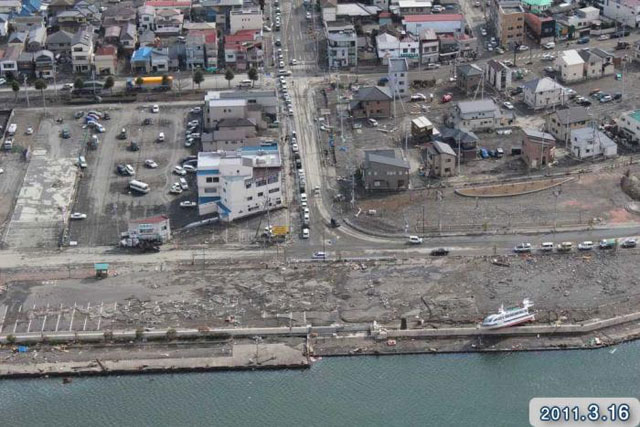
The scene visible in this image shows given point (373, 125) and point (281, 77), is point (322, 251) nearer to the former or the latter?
point (373, 125)

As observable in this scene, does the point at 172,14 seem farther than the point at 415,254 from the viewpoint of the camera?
Yes

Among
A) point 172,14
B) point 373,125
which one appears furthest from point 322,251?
point 172,14

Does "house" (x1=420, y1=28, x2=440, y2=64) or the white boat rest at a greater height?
"house" (x1=420, y1=28, x2=440, y2=64)

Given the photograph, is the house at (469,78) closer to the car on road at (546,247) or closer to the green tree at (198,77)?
the green tree at (198,77)

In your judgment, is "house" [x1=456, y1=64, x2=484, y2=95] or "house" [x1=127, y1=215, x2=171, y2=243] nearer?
"house" [x1=127, y1=215, x2=171, y2=243]

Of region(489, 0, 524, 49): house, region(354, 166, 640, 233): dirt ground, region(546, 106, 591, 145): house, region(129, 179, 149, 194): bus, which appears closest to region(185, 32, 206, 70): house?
region(129, 179, 149, 194): bus

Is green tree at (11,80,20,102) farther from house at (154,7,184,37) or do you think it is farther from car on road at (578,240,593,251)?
car on road at (578,240,593,251)

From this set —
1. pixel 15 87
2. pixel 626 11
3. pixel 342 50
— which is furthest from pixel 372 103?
pixel 626 11
